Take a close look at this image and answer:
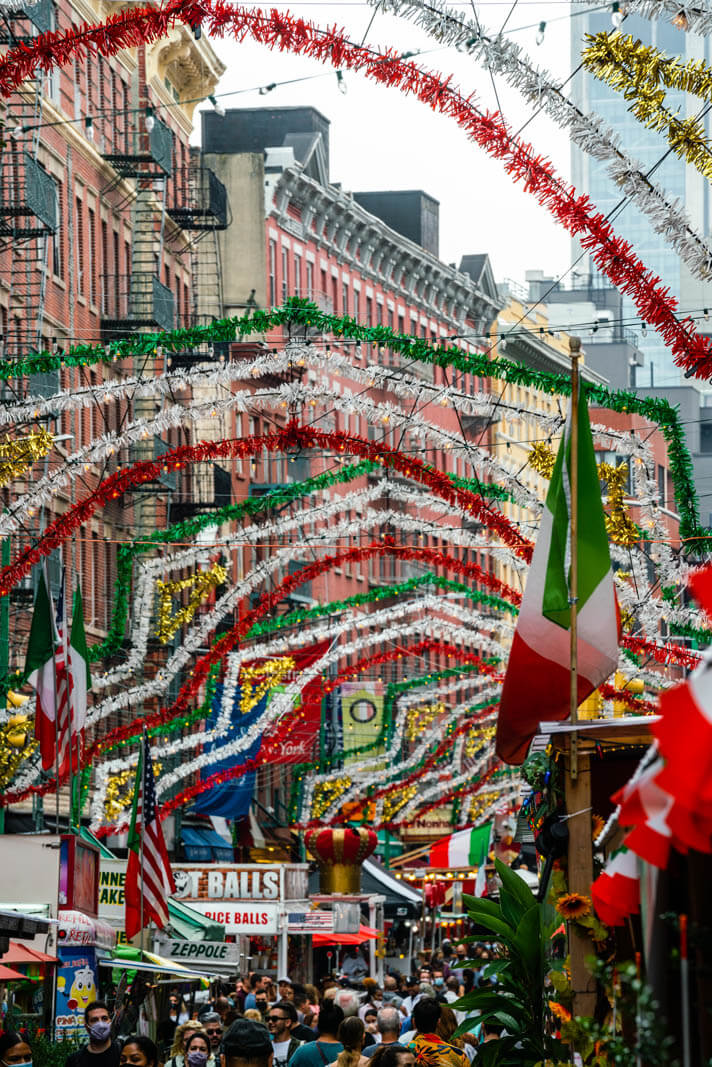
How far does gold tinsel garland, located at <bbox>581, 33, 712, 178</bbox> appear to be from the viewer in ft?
42.5

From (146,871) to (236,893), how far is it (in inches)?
551

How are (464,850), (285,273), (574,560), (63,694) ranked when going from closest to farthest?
(574,560) < (63,694) < (464,850) < (285,273)

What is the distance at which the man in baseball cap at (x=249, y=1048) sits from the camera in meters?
10.2

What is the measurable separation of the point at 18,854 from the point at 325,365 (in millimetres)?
6307

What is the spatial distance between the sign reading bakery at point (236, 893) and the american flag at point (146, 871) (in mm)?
11800

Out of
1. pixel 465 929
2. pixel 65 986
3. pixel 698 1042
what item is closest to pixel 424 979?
pixel 65 986

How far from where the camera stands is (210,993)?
121ft

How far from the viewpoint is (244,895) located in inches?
1421

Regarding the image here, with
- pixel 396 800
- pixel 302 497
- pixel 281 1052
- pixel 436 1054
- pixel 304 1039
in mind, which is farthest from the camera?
pixel 396 800

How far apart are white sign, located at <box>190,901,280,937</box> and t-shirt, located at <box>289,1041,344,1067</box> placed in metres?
21.2

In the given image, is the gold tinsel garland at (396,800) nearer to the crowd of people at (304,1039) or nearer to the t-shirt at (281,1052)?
the crowd of people at (304,1039)

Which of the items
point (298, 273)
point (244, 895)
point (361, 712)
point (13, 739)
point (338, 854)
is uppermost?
point (298, 273)

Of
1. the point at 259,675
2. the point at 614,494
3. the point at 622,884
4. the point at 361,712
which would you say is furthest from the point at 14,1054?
the point at 361,712

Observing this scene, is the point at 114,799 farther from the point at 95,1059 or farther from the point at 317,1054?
the point at 317,1054
